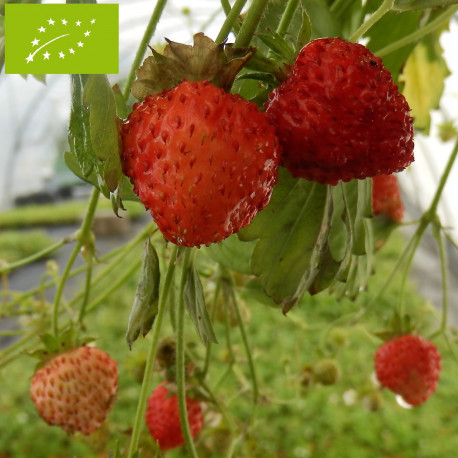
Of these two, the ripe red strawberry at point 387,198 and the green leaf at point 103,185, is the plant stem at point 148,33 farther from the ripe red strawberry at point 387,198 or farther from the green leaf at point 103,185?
the ripe red strawberry at point 387,198

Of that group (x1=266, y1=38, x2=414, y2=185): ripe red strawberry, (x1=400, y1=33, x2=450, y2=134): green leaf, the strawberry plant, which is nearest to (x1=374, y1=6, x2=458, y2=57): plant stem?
the strawberry plant

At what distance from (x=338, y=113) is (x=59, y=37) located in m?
0.14

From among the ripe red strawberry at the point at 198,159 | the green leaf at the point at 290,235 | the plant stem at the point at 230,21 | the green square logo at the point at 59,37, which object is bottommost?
the green leaf at the point at 290,235

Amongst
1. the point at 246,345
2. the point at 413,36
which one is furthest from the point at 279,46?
the point at 246,345

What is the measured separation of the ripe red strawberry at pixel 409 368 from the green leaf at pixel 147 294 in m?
0.38

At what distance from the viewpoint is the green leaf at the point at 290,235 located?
0.31m

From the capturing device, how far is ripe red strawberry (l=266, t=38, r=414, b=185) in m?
0.26

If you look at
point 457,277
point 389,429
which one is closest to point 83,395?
point 389,429

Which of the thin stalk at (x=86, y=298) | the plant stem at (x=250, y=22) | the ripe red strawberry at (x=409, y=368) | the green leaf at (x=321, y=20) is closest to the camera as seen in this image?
the plant stem at (x=250, y=22)

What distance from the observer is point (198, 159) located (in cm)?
24

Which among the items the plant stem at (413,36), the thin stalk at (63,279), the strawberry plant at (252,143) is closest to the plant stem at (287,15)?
the strawberry plant at (252,143)

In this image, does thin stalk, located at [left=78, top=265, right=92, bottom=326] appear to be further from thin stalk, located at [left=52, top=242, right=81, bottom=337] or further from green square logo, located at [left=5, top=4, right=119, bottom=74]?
green square logo, located at [left=5, top=4, right=119, bottom=74]

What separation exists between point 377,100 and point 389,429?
157cm

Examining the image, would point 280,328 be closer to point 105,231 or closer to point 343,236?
point 343,236
